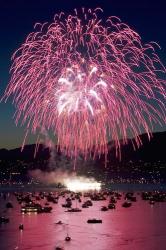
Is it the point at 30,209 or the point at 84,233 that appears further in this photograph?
the point at 30,209

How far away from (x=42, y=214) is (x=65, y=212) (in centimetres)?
991

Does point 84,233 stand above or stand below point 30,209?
below

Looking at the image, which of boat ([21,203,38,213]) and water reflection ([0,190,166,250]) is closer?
water reflection ([0,190,166,250])

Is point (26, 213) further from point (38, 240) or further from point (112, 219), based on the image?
point (38, 240)

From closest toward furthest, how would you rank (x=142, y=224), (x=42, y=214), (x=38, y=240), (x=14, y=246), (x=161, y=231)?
1. (x=14, y=246)
2. (x=38, y=240)
3. (x=161, y=231)
4. (x=142, y=224)
5. (x=42, y=214)

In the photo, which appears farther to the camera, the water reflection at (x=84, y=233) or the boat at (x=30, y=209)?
the boat at (x=30, y=209)

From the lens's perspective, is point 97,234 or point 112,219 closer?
point 97,234

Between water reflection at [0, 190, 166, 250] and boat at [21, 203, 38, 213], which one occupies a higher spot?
boat at [21, 203, 38, 213]

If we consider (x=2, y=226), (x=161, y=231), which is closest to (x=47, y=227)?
(x=2, y=226)

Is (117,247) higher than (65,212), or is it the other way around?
(65,212)

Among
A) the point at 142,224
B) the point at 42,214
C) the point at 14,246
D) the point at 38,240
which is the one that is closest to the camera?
the point at 14,246

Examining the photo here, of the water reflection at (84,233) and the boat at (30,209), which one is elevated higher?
the boat at (30,209)

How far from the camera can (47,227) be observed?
10306cm

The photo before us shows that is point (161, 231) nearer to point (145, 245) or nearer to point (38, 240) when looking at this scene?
point (145, 245)
